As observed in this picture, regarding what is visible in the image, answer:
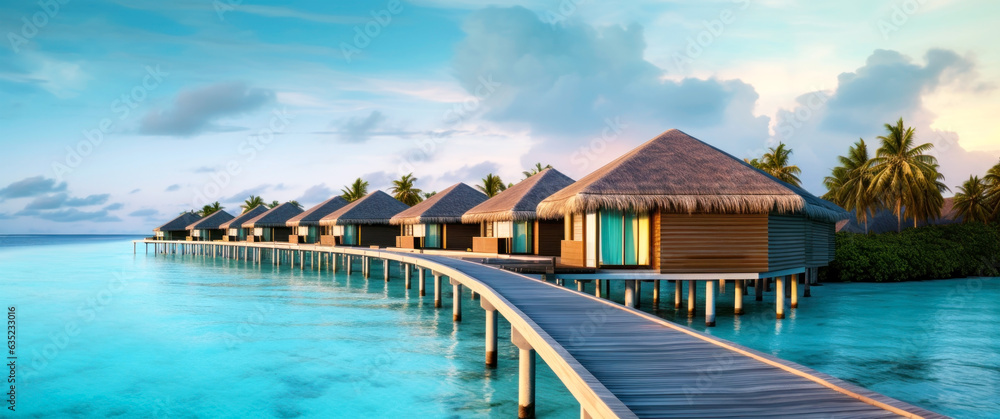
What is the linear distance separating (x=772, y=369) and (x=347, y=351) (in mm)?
10128

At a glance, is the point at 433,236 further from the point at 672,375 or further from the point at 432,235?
the point at 672,375

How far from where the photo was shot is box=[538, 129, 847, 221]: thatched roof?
14.3 meters

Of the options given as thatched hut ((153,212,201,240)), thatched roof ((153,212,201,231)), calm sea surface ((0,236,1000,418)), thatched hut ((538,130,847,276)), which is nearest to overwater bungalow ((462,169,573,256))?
calm sea surface ((0,236,1000,418))

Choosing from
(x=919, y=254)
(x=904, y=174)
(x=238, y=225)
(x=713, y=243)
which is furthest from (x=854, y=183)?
(x=238, y=225)

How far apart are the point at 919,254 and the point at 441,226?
22.8 meters

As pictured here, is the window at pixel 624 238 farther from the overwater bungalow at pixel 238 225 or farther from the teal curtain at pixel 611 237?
the overwater bungalow at pixel 238 225

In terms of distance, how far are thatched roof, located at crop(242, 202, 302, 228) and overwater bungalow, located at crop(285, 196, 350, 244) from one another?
3.33m

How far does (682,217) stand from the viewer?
14.6 m

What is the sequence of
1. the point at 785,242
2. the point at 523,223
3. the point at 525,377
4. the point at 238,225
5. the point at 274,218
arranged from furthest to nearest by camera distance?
the point at 238,225
the point at 274,218
the point at 523,223
the point at 785,242
the point at 525,377

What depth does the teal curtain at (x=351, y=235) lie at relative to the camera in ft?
124

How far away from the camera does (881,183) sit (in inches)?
1378

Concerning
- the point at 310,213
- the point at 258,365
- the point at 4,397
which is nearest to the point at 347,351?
the point at 258,365

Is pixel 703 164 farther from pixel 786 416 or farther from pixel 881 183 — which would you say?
pixel 881 183

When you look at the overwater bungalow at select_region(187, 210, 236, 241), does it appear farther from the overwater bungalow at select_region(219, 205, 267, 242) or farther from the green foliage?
the green foliage
